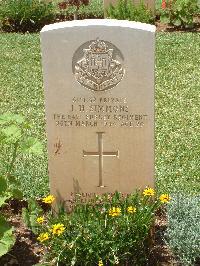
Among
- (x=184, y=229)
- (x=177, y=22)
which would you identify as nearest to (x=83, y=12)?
(x=177, y=22)

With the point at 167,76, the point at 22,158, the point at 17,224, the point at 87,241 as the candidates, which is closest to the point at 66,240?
the point at 87,241

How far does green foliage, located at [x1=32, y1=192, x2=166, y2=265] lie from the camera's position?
4023 mm

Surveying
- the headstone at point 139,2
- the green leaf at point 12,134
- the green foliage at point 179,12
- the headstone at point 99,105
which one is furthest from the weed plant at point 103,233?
the headstone at point 139,2

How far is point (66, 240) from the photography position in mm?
4059

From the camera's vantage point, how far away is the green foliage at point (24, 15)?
426 inches

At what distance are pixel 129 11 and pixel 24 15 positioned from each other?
189 cm

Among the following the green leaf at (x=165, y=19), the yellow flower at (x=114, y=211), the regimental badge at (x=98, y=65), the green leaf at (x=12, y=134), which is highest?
the green leaf at (x=165, y=19)

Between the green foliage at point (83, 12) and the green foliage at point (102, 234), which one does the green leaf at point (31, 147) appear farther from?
the green foliage at point (83, 12)

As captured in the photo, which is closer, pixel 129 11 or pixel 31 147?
pixel 31 147

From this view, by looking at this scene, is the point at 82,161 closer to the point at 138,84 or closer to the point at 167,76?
the point at 138,84

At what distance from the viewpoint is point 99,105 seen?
436cm

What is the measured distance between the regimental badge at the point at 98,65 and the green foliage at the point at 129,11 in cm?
615

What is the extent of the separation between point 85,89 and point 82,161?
567 millimetres

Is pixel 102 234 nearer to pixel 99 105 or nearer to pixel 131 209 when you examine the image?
pixel 131 209
